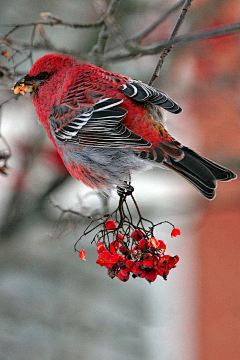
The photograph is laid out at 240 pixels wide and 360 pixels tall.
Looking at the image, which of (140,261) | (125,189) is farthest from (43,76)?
(140,261)

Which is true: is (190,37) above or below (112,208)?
below

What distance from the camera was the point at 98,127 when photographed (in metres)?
1.65

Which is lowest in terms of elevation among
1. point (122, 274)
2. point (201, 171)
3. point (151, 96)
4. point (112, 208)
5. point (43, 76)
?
point (122, 274)

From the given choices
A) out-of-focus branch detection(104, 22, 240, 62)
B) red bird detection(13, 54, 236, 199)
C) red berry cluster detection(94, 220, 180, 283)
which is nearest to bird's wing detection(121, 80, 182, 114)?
red bird detection(13, 54, 236, 199)

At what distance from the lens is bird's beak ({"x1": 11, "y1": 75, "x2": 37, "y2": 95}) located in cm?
167

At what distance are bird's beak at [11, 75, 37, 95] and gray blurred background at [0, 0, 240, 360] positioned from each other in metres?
0.73

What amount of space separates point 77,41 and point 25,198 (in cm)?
168

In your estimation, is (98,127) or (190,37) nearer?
(190,37)

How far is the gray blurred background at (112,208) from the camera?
342 cm

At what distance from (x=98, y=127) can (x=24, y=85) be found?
392mm

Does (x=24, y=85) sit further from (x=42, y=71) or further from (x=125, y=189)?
(x=125, y=189)

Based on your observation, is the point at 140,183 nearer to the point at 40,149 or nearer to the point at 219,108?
the point at 219,108

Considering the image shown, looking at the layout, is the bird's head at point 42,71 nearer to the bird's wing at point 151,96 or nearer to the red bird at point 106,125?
the red bird at point 106,125

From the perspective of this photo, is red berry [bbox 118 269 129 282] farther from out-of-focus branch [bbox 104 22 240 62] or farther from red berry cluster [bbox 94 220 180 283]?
out-of-focus branch [bbox 104 22 240 62]
